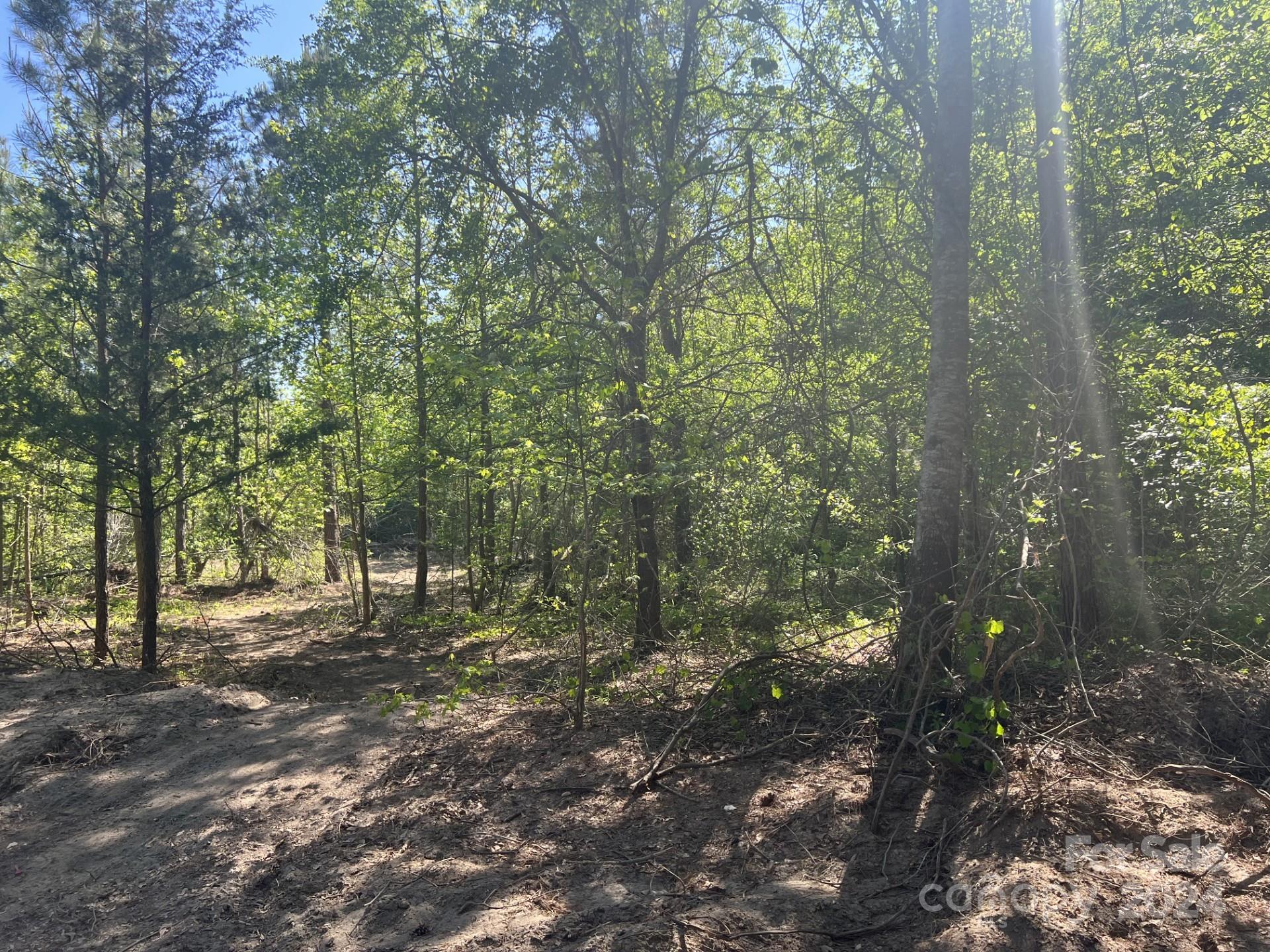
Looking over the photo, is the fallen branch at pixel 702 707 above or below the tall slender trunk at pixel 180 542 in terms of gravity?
below

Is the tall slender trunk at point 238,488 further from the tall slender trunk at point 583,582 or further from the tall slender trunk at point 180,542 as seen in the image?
the tall slender trunk at point 583,582

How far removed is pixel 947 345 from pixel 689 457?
2.92m

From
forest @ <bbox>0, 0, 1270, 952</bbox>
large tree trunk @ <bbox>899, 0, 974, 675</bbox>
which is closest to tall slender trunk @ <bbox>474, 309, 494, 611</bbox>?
forest @ <bbox>0, 0, 1270, 952</bbox>

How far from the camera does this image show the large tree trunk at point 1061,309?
530 centimetres

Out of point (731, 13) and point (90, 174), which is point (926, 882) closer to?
point (731, 13)

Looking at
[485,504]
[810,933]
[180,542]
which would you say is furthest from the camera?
[180,542]

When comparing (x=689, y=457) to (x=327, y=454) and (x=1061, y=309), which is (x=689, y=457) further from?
(x=327, y=454)

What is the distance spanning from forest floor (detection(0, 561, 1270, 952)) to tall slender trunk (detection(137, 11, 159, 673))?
3.04 meters

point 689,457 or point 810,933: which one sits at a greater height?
point 689,457

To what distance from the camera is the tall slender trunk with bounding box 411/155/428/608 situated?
8.50 metres

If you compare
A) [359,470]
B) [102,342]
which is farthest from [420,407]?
[102,342]

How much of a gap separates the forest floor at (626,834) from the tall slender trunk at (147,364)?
120 inches

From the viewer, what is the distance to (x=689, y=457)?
712cm

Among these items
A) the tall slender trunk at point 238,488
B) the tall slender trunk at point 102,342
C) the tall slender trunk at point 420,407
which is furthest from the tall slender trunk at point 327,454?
the tall slender trunk at point 102,342
